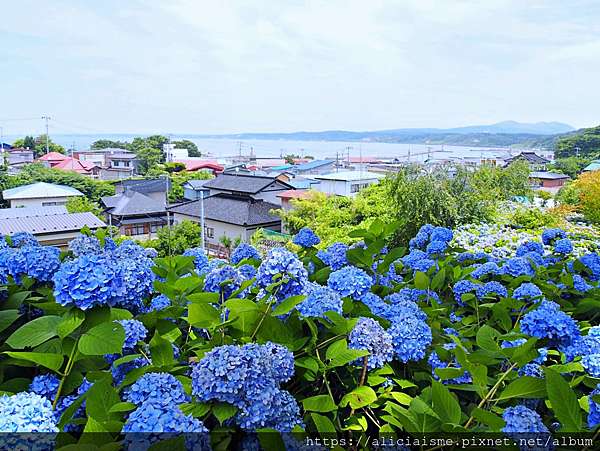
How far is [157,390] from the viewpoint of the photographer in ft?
1.24

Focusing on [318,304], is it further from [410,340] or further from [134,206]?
[134,206]

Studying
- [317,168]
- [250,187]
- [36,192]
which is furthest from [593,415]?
[317,168]

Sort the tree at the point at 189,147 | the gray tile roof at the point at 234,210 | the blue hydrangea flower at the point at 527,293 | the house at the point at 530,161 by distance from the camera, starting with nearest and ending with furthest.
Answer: the blue hydrangea flower at the point at 527,293, the house at the point at 530,161, the gray tile roof at the point at 234,210, the tree at the point at 189,147

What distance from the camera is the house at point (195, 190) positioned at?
11.4m

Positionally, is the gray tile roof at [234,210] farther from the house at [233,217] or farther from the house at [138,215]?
the house at [138,215]

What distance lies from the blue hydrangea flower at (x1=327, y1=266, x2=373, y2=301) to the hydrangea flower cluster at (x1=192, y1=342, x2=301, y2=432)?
0.70 ft

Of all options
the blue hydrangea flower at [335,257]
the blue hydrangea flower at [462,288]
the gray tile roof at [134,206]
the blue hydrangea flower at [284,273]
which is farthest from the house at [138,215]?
the blue hydrangea flower at [284,273]

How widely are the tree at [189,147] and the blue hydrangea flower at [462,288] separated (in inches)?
1209

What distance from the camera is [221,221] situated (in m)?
9.92

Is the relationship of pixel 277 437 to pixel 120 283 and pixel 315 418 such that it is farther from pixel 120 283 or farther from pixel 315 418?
pixel 120 283

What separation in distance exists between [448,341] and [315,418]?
0.25m

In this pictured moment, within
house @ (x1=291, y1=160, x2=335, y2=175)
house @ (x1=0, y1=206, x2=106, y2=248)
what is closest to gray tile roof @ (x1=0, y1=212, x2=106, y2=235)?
house @ (x1=0, y1=206, x2=106, y2=248)

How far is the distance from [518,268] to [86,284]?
0.75 m

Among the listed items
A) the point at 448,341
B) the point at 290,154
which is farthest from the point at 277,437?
the point at 290,154
